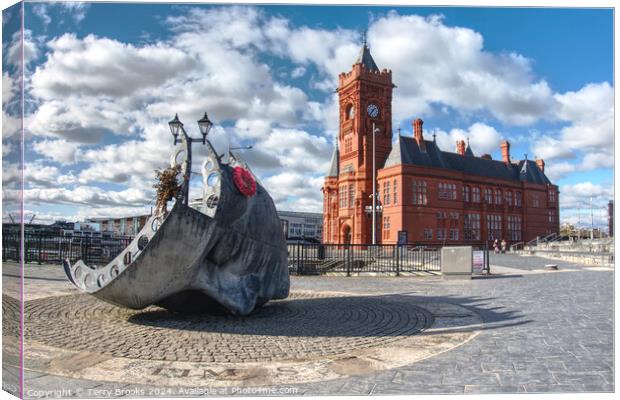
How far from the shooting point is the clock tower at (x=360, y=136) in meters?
54.0

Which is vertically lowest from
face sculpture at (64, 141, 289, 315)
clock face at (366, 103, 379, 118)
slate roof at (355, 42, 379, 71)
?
face sculpture at (64, 141, 289, 315)

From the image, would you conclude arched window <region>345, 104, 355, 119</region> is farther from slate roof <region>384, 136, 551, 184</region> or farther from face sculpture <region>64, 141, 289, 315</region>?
face sculpture <region>64, 141, 289, 315</region>

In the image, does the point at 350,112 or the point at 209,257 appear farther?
the point at 350,112

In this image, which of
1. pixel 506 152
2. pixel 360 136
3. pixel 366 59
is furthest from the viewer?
pixel 506 152

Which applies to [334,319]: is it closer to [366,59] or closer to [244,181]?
[244,181]

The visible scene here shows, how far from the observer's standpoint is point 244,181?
9.17 m

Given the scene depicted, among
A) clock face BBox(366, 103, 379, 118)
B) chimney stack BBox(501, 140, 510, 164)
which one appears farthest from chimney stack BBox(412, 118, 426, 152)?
chimney stack BBox(501, 140, 510, 164)

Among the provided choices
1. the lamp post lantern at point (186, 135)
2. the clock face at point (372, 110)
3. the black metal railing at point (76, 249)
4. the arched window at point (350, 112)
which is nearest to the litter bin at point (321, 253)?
the black metal railing at point (76, 249)

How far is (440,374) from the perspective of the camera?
5230 millimetres

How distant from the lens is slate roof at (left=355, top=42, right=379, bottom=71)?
56188mm

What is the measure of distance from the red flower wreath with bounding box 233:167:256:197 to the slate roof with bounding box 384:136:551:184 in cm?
4356

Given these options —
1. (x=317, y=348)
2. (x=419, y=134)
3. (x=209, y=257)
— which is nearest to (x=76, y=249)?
(x=209, y=257)

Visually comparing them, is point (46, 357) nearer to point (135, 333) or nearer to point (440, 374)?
point (135, 333)

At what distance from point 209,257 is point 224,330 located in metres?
1.41
